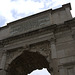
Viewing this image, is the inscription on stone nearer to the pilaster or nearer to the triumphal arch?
the triumphal arch

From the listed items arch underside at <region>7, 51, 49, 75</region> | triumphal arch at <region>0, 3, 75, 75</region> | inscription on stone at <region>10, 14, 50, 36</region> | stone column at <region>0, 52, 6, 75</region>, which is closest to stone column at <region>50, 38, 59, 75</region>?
triumphal arch at <region>0, 3, 75, 75</region>

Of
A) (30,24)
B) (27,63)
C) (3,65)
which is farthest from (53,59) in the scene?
(30,24)

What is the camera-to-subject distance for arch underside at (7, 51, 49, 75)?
34.8ft

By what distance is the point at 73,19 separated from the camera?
387 inches

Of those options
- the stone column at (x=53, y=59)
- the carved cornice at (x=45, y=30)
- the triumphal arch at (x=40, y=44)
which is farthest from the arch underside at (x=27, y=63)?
the carved cornice at (x=45, y=30)

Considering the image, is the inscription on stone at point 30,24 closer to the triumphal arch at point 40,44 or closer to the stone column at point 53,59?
the triumphal arch at point 40,44

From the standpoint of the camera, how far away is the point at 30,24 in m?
11.9

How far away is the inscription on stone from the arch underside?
222 cm

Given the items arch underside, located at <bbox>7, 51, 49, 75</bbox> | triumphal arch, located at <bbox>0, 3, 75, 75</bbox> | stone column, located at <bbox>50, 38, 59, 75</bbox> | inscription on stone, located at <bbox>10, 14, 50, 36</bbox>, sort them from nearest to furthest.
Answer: stone column, located at <bbox>50, 38, 59, 75</bbox>, triumphal arch, located at <bbox>0, 3, 75, 75</bbox>, arch underside, located at <bbox>7, 51, 49, 75</bbox>, inscription on stone, located at <bbox>10, 14, 50, 36</bbox>

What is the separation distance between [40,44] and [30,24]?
2.46 meters

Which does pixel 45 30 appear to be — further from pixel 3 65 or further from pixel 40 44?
pixel 3 65

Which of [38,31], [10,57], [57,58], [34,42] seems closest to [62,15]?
[38,31]

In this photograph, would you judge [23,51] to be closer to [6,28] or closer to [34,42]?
[34,42]

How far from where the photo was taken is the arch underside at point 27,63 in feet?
34.8
